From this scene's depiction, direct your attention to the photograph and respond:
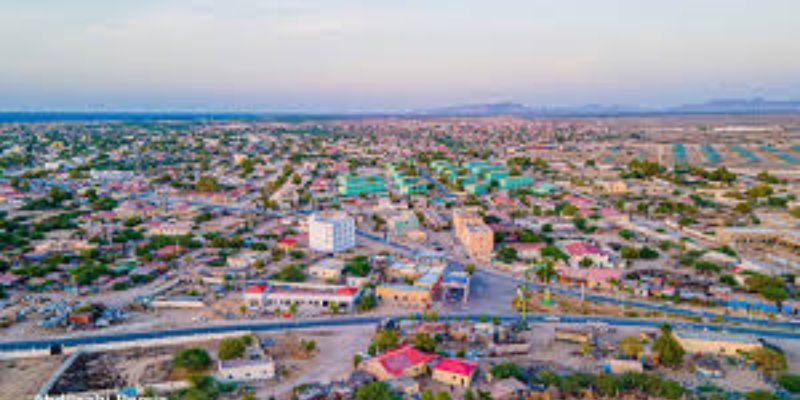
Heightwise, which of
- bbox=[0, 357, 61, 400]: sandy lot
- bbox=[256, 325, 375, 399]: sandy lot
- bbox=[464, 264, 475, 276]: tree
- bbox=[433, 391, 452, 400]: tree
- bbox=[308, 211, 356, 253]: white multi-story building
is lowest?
bbox=[0, 357, 61, 400]: sandy lot

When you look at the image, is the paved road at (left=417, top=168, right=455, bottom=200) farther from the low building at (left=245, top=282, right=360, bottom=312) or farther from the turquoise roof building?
the low building at (left=245, top=282, right=360, bottom=312)

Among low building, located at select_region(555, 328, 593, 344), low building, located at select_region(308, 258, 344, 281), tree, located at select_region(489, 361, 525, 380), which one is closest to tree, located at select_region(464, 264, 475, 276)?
low building, located at select_region(308, 258, 344, 281)

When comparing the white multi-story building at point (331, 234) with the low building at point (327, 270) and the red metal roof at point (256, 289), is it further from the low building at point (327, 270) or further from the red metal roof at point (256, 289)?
the red metal roof at point (256, 289)

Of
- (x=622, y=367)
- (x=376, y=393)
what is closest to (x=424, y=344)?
(x=376, y=393)

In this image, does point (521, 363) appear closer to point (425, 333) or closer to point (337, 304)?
point (425, 333)

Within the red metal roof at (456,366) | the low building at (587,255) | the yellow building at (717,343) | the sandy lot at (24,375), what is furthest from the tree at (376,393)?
the low building at (587,255)

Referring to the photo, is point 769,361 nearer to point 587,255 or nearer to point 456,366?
point 456,366

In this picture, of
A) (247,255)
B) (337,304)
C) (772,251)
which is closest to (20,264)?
(247,255)
